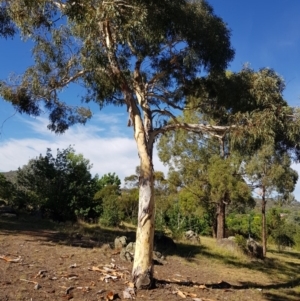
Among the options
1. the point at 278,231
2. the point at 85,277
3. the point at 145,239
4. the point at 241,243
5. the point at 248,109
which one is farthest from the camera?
the point at 278,231

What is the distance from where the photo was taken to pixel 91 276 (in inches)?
308

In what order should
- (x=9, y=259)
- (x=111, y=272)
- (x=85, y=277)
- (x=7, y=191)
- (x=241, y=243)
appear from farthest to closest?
(x=7, y=191) < (x=241, y=243) < (x=9, y=259) < (x=111, y=272) < (x=85, y=277)

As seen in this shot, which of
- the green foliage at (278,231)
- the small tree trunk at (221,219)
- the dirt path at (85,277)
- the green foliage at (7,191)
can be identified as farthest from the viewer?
the green foliage at (278,231)

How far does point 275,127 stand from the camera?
26.5ft

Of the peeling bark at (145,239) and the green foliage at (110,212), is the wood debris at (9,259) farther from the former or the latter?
the green foliage at (110,212)

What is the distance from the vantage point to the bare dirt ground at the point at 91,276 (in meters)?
6.66

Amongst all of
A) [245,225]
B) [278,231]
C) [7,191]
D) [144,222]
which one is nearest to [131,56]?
[144,222]

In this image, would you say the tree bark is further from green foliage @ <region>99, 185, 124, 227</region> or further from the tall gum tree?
green foliage @ <region>99, 185, 124, 227</region>

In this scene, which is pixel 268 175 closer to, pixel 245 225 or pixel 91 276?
pixel 91 276

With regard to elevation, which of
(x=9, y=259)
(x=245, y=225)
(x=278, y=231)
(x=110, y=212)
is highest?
(x=245, y=225)

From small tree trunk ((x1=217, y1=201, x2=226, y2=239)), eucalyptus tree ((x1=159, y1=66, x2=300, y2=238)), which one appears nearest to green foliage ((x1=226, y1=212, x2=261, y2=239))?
small tree trunk ((x1=217, y1=201, x2=226, y2=239))

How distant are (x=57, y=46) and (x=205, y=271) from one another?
7.10 m

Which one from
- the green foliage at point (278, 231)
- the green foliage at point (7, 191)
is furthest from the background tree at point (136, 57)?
the green foliage at point (278, 231)

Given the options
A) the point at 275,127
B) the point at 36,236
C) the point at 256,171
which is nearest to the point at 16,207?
the point at 36,236
